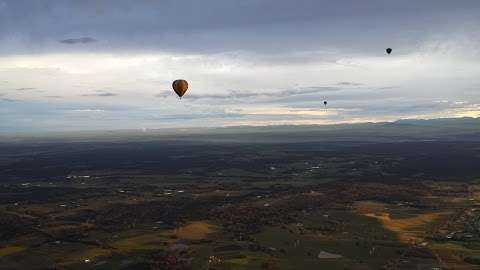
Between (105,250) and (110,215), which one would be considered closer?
(105,250)

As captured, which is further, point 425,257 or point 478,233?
point 478,233

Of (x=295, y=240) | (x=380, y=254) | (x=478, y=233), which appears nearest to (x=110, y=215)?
(x=295, y=240)

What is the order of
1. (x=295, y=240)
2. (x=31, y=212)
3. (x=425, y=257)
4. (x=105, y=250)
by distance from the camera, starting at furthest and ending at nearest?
(x=31, y=212) → (x=295, y=240) → (x=105, y=250) → (x=425, y=257)

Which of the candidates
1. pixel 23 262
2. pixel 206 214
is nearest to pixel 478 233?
pixel 206 214

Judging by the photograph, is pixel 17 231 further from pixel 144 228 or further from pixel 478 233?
pixel 478 233

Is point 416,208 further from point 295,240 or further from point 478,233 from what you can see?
point 295,240

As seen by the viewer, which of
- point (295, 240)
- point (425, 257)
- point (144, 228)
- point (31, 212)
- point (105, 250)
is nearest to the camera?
point (425, 257)
